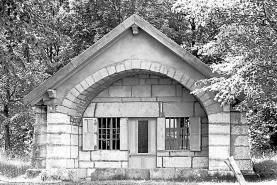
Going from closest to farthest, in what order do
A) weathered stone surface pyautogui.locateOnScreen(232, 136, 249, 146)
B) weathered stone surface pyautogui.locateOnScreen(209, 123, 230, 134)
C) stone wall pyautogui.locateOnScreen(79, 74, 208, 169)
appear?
weathered stone surface pyautogui.locateOnScreen(209, 123, 230, 134)
weathered stone surface pyautogui.locateOnScreen(232, 136, 249, 146)
stone wall pyautogui.locateOnScreen(79, 74, 208, 169)

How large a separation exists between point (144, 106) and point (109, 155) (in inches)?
75.3

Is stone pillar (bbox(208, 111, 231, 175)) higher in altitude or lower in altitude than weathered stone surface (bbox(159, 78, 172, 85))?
lower

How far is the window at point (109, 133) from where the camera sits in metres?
18.4

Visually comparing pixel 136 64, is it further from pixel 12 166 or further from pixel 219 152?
pixel 12 166

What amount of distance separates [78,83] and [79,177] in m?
2.91

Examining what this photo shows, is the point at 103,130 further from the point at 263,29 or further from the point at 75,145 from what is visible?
the point at 263,29

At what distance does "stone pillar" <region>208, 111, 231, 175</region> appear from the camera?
54.1ft

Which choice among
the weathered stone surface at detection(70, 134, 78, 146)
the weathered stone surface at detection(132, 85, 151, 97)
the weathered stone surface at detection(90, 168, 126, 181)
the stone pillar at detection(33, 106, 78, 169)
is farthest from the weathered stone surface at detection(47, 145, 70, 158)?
the weathered stone surface at detection(132, 85, 151, 97)

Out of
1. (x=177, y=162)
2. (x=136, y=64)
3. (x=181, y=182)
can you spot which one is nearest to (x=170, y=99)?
(x=136, y=64)

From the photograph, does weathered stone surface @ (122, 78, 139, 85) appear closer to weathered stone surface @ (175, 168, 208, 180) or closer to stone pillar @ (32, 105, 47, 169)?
stone pillar @ (32, 105, 47, 169)

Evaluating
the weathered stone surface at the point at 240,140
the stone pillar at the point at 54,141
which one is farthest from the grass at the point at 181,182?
the weathered stone surface at the point at 240,140

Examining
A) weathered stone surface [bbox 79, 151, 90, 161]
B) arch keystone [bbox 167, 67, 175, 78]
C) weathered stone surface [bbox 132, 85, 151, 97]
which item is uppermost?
arch keystone [bbox 167, 67, 175, 78]

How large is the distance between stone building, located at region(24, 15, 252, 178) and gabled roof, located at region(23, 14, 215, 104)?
0.09ft

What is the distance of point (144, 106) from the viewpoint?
18.2m
